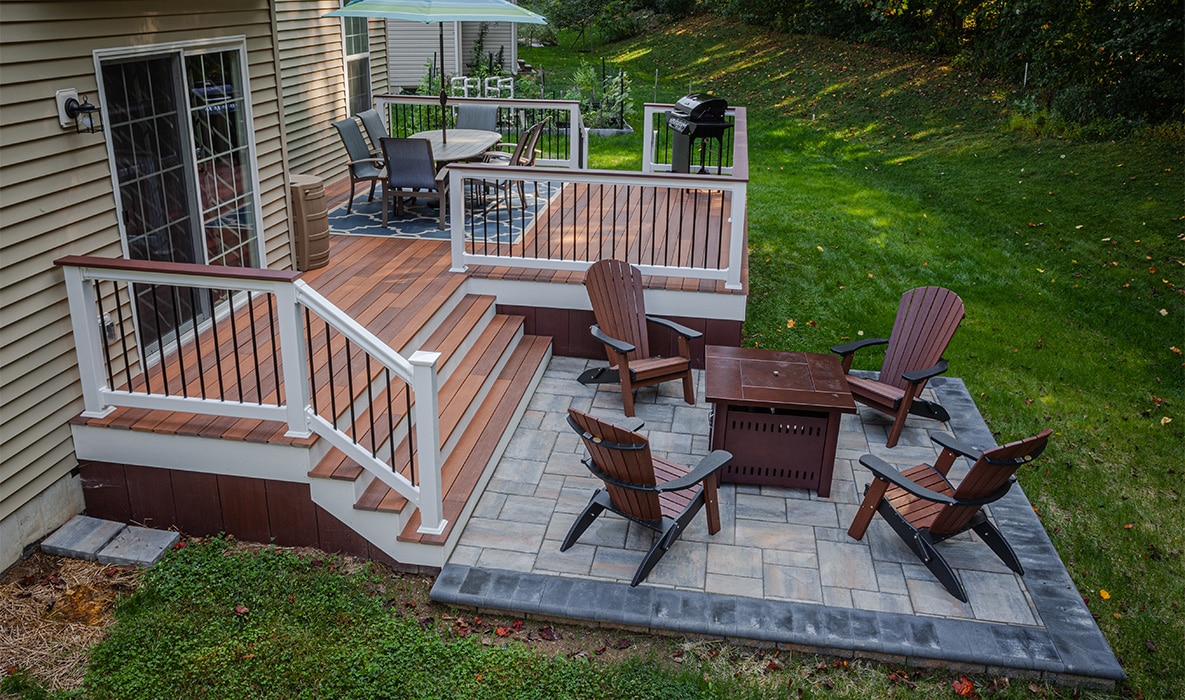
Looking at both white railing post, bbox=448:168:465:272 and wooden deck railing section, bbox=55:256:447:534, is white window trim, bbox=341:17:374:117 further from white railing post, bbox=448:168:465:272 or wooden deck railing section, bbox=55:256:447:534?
wooden deck railing section, bbox=55:256:447:534

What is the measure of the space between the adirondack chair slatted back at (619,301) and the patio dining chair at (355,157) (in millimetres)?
3469

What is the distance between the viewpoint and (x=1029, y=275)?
9.87m

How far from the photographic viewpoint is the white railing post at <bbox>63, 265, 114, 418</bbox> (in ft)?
15.8

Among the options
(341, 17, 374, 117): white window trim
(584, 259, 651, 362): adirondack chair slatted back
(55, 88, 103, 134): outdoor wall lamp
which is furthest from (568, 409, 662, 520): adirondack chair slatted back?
(341, 17, 374, 117): white window trim

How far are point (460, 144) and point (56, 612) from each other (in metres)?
6.32

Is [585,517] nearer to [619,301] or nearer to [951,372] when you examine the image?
[619,301]

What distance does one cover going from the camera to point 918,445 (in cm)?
646

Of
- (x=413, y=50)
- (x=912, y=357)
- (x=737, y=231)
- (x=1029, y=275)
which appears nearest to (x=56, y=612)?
(x=737, y=231)

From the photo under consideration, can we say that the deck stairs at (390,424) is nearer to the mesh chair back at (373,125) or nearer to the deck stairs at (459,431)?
the deck stairs at (459,431)

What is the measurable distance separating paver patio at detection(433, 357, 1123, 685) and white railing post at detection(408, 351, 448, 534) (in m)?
0.29

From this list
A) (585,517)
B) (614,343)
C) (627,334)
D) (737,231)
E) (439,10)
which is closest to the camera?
(585,517)

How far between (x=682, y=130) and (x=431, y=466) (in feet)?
22.4

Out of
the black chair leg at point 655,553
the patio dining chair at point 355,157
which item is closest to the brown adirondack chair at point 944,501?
the black chair leg at point 655,553

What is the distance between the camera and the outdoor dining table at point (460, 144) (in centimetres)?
908
